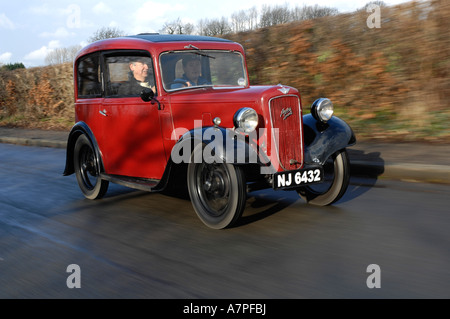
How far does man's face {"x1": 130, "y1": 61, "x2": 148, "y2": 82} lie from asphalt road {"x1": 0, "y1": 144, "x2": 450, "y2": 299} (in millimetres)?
1536

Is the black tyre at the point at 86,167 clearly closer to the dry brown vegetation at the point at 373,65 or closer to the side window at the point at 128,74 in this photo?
the side window at the point at 128,74

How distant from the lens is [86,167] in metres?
6.55

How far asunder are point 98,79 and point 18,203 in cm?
190

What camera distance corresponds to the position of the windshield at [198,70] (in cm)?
536

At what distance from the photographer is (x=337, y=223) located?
4.61 m

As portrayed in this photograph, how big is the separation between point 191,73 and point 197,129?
1039 mm

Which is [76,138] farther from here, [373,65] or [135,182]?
[373,65]

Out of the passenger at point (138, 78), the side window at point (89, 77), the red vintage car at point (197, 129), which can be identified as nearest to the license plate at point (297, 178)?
the red vintage car at point (197, 129)

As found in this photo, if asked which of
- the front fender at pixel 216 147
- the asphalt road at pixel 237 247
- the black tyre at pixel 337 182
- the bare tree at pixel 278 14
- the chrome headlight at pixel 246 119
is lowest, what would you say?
the asphalt road at pixel 237 247

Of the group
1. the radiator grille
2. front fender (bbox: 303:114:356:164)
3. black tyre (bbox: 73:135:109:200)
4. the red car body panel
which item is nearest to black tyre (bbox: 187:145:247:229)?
the red car body panel

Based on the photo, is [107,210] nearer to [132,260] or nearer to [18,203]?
[18,203]

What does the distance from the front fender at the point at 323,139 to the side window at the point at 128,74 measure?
182 cm

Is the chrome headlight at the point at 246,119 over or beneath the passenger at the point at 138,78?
beneath

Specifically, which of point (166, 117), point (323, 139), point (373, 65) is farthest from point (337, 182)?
point (373, 65)
